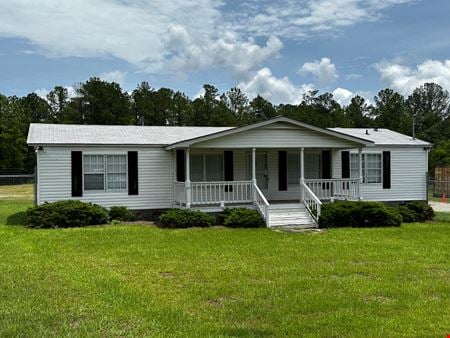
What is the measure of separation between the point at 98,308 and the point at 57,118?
56.7m

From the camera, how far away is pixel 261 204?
1780cm

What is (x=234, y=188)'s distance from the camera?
759 inches

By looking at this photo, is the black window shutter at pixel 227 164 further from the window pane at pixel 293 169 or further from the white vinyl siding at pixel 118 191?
the window pane at pixel 293 169

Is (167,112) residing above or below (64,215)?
above

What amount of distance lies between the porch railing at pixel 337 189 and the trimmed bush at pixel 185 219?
473cm

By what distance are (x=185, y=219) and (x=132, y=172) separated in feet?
11.3

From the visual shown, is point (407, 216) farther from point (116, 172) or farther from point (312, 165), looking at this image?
point (116, 172)

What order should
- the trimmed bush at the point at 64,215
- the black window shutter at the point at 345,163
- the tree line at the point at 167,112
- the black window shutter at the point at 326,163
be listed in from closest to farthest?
the trimmed bush at the point at 64,215
the black window shutter at the point at 326,163
the black window shutter at the point at 345,163
the tree line at the point at 167,112

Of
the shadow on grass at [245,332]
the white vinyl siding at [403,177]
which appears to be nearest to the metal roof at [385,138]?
the white vinyl siding at [403,177]

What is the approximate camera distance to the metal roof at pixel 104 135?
1798cm

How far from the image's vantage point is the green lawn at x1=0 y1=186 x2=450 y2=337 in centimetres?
610

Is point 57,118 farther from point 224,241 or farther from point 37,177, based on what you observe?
point 224,241

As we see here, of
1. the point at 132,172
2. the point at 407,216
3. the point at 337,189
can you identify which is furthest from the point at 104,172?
the point at 407,216

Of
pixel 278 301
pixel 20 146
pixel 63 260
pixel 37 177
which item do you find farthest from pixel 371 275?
pixel 20 146
